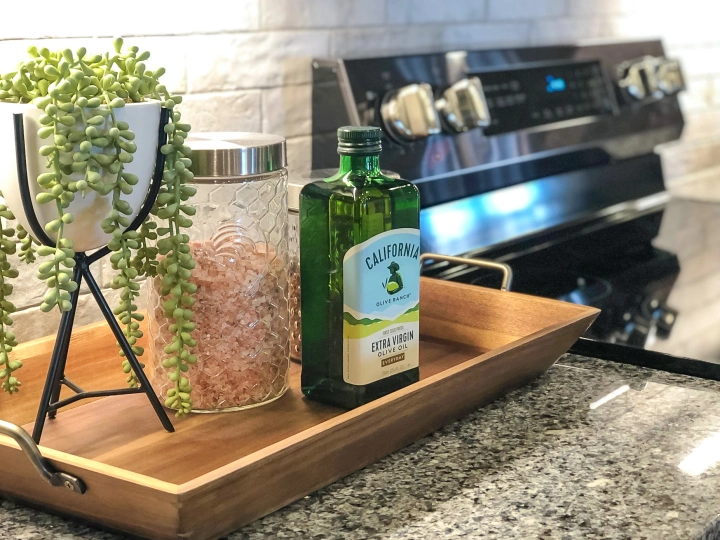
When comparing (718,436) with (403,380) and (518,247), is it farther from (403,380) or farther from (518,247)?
(518,247)

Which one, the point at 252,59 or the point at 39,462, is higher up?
the point at 252,59

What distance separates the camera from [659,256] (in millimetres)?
1512

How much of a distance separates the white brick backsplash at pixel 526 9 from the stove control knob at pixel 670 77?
0.26 m

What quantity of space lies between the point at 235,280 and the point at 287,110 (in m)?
0.58

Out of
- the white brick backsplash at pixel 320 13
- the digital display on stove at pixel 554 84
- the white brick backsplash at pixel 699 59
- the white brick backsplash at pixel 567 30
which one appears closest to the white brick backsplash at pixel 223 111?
the white brick backsplash at pixel 320 13

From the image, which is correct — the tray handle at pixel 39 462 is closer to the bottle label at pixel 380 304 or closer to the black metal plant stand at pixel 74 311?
the black metal plant stand at pixel 74 311

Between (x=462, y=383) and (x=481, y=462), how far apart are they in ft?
0.26

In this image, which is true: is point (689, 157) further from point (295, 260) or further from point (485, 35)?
point (295, 260)

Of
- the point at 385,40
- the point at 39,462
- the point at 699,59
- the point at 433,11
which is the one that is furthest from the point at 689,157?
the point at 39,462

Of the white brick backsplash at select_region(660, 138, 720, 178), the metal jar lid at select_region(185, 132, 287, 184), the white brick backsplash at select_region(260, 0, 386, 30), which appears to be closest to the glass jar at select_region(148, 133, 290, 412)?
the metal jar lid at select_region(185, 132, 287, 184)

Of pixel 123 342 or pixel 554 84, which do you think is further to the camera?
pixel 554 84

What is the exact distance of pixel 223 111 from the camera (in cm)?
120

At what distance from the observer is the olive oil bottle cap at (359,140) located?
0.77m

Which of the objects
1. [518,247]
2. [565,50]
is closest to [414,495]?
[518,247]
